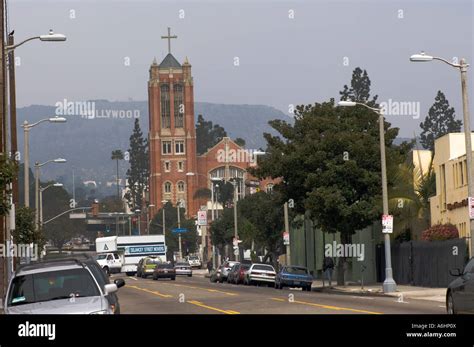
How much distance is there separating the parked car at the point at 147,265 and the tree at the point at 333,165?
23848 mm

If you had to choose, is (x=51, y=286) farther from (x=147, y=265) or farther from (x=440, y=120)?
(x=440, y=120)

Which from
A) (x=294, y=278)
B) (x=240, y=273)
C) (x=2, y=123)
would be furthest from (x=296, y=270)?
(x=2, y=123)

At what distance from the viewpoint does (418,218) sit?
205 feet

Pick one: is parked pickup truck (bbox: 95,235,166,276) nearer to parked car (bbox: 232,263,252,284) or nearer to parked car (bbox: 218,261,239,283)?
parked car (bbox: 218,261,239,283)

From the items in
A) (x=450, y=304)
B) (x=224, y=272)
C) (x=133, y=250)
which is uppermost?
(x=133, y=250)

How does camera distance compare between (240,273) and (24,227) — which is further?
(240,273)

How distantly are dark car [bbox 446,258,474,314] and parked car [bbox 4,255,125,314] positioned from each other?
7.70 metres

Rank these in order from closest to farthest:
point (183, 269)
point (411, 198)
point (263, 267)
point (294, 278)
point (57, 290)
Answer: point (57, 290) → point (294, 278) → point (411, 198) → point (263, 267) → point (183, 269)

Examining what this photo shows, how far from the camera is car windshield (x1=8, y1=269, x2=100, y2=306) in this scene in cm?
2031

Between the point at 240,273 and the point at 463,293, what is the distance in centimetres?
4308

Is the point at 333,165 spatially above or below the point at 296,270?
above

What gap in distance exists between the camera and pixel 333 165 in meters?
56.5
